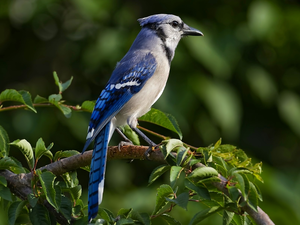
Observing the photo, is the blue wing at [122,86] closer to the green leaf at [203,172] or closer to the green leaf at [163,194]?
the green leaf at [163,194]

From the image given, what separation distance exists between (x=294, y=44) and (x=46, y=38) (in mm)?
2364

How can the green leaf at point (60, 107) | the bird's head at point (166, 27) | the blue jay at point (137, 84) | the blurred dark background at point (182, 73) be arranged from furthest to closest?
the blurred dark background at point (182, 73)
the bird's head at point (166, 27)
the blue jay at point (137, 84)
the green leaf at point (60, 107)

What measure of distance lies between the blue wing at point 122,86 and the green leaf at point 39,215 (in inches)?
24.6

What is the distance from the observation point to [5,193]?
1674mm

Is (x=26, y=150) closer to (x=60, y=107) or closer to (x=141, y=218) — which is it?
(x=60, y=107)

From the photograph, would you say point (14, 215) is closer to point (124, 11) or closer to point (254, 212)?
point (254, 212)

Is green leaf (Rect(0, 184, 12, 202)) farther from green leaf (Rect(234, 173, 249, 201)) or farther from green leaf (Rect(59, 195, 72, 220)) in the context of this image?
green leaf (Rect(234, 173, 249, 201))

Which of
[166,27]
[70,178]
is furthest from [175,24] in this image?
[70,178]

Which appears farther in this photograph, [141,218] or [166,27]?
[166,27]

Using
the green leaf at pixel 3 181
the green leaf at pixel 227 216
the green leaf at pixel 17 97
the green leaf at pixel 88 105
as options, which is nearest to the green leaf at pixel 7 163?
the green leaf at pixel 3 181

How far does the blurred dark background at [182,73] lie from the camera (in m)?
3.74

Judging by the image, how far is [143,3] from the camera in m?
4.32

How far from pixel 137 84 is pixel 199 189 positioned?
1.18m

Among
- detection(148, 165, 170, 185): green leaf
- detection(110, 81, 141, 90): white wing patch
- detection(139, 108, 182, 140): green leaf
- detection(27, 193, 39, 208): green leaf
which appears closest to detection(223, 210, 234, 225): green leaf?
detection(148, 165, 170, 185): green leaf
